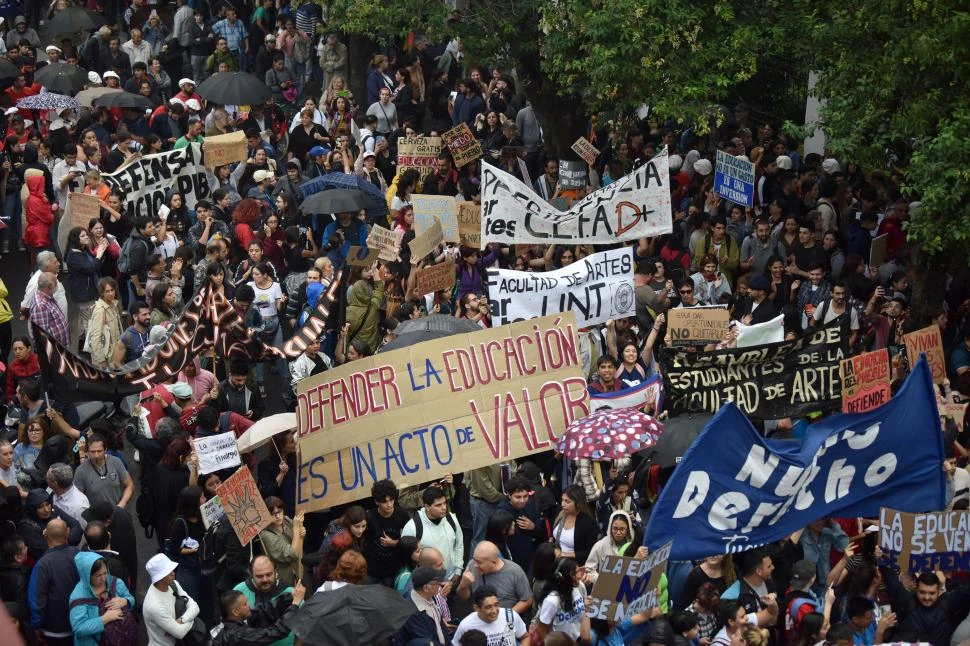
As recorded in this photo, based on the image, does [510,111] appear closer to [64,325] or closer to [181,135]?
[181,135]

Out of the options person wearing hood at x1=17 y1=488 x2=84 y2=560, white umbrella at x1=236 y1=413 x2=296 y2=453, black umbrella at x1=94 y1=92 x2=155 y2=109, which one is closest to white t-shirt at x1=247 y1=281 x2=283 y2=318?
white umbrella at x1=236 y1=413 x2=296 y2=453

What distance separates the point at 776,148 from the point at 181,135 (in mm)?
8298

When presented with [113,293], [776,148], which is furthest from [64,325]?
[776,148]

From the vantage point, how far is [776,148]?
64.6ft

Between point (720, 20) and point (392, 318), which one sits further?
point (720, 20)

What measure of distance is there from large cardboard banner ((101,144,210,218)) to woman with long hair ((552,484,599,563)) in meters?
8.82

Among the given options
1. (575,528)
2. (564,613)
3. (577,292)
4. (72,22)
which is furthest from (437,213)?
(72,22)

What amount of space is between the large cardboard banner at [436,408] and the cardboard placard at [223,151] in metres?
7.66

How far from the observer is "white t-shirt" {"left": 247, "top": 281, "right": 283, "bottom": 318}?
15.4 meters

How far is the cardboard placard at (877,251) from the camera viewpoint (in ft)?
54.0

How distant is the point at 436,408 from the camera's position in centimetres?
1203

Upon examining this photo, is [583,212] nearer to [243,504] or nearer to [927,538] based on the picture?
[243,504]

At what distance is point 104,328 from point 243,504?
444 cm

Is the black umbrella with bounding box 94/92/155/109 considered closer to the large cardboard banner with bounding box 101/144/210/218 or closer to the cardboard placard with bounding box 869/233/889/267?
the large cardboard banner with bounding box 101/144/210/218
